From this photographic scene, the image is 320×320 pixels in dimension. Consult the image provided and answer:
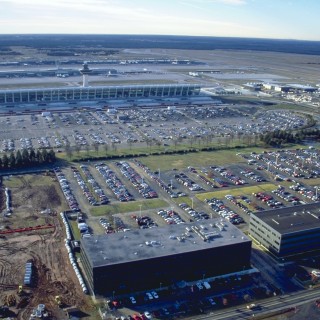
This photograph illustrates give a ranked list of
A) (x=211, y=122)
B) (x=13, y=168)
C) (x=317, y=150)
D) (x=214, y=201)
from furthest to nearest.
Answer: (x=211, y=122) < (x=317, y=150) < (x=13, y=168) < (x=214, y=201)

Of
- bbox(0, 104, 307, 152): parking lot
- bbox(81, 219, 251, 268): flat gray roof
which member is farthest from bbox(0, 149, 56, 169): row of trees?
bbox(81, 219, 251, 268): flat gray roof

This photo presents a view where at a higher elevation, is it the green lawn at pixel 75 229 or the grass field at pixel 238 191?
the grass field at pixel 238 191

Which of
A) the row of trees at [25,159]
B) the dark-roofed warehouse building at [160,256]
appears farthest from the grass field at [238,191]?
the row of trees at [25,159]

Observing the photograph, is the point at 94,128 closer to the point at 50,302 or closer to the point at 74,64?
the point at 50,302

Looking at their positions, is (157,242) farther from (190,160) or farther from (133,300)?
(190,160)

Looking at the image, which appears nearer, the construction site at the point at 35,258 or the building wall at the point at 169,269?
the construction site at the point at 35,258

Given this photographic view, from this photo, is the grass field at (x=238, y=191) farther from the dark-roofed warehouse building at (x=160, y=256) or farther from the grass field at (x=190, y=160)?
the dark-roofed warehouse building at (x=160, y=256)

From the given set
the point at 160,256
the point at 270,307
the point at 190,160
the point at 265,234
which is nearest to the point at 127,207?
the point at 160,256

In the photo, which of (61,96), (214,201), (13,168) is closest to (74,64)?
(61,96)
